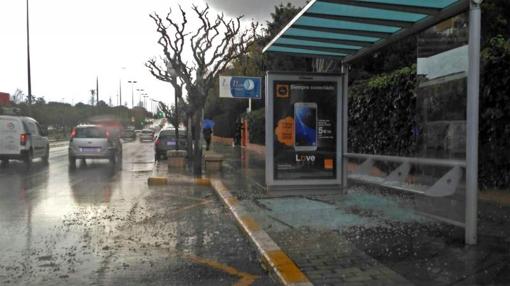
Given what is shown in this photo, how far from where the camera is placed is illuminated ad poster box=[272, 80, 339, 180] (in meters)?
10.2

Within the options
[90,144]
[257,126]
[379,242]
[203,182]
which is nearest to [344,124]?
[379,242]

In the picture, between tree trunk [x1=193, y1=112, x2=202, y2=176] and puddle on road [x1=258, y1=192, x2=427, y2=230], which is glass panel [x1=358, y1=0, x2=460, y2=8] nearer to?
puddle on road [x1=258, y1=192, x2=427, y2=230]

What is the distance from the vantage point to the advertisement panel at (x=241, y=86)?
27922 millimetres

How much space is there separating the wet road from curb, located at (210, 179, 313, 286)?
141mm

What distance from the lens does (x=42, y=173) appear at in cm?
1789

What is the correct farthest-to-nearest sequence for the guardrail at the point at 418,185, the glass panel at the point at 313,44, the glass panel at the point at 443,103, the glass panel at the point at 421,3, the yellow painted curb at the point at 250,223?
the glass panel at the point at 313,44
the yellow painted curb at the point at 250,223
the glass panel at the point at 421,3
the glass panel at the point at 443,103
the guardrail at the point at 418,185

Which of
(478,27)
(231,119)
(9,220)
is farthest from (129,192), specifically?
(231,119)

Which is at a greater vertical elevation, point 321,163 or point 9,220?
point 321,163

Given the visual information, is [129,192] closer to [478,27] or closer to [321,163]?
[321,163]

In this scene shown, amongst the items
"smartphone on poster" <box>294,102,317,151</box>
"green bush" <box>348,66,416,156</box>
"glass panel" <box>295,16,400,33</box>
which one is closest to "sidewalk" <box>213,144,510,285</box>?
"smartphone on poster" <box>294,102,317,151</box>

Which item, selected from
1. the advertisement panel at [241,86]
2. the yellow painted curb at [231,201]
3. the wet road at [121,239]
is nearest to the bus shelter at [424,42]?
the yellow painted curb at [231,201]

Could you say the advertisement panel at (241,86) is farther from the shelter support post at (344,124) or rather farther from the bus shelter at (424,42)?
the bus shelter at (424,42)

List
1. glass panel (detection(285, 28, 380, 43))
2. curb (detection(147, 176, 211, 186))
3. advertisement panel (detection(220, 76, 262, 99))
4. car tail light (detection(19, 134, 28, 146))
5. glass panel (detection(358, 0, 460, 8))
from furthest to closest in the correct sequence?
1. advertisement panel (detection(220, 76, 262, 99))
2. car tail light (detection(19, 134, 28, 146))
3. curb (detection(147, 176, 211, 186))
4. glass panel (detection(285, 28, 380, 43))
5. glass panel (detection(358, 0, 460, 8))

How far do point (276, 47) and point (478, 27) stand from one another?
4.56 meters
